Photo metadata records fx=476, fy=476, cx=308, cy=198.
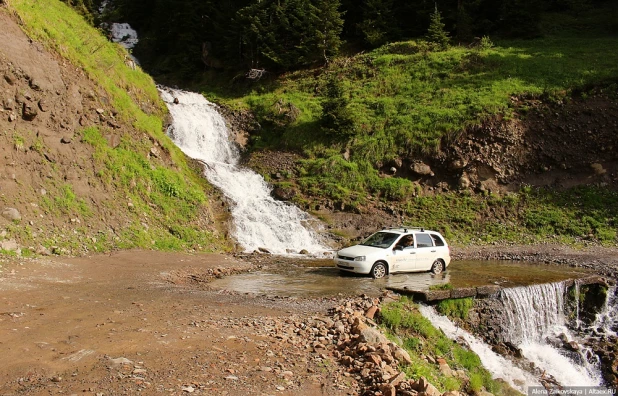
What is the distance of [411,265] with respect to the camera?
16141 mm

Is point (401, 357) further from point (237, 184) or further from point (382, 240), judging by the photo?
point (237, 184)

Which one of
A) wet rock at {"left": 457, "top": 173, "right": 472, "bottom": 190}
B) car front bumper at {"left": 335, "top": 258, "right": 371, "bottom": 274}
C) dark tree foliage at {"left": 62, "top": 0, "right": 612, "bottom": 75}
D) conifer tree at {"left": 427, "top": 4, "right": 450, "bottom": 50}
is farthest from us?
dark tree foliage at {"left": 62, "top": 0, "right": 612, "bottom": 75}

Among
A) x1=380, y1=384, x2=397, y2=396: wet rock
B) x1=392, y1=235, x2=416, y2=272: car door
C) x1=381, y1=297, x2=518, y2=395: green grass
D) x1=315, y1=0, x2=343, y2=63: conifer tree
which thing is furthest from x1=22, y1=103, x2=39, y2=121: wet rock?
x1=315, y1=0, x2=343, y2=63: conifer tree

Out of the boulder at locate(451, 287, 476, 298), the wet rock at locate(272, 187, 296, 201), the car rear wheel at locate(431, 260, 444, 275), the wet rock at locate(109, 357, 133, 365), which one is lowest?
the wet rock at locate(109, 357, 133, 365)

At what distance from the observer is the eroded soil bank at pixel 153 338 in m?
6.38

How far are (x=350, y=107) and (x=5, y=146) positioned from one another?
21.6 m

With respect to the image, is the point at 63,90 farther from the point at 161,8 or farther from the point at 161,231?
the point at 161,8

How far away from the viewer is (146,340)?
7.82 m

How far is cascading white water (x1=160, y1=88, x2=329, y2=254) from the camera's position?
74.6ft

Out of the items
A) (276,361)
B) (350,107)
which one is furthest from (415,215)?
(276,361)

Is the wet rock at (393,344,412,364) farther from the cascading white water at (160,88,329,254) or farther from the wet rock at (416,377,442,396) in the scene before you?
the cascading white water at (160,88,329,254)

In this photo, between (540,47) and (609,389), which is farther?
(540,47)

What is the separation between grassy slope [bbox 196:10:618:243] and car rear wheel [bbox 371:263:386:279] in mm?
11036

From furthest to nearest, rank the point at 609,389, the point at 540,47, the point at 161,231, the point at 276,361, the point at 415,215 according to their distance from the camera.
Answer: the point at 540,47 < the point at 415,215 < the point at 161,231 < the point at 609,389 < the point at 276,361
